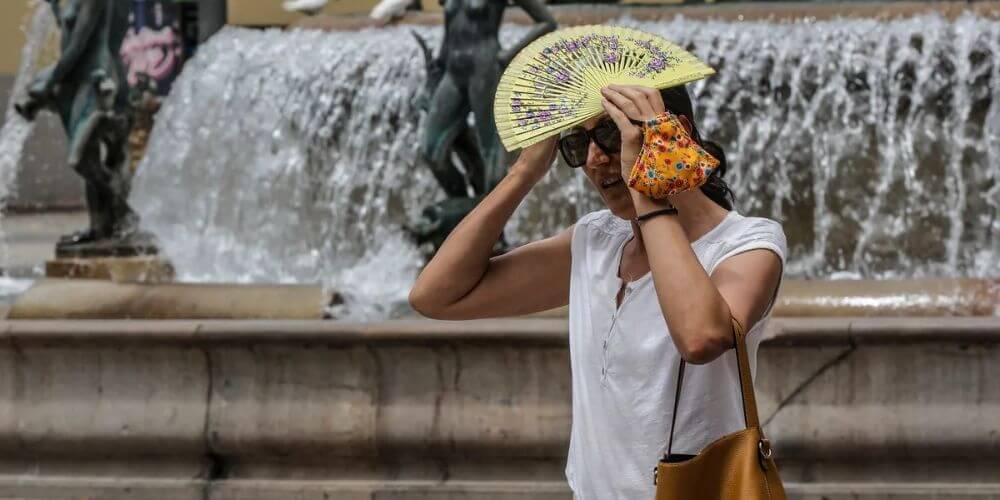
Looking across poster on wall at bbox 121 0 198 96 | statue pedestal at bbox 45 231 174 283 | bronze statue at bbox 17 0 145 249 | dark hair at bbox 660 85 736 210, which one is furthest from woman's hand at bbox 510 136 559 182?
poster on wall at bbox 121 0 198 96

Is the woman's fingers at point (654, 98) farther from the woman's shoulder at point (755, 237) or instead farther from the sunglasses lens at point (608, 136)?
the woman's shoulder at point (755, 237)

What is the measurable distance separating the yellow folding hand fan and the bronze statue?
606cm

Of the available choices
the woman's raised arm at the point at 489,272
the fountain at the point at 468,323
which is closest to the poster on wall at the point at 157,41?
the fountain at the point at 468,323

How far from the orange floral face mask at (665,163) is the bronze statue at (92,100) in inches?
247

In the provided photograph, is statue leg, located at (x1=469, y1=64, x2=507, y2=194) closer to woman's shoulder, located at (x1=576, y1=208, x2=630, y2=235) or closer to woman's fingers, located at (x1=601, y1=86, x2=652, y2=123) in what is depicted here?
woman's shoulder, located at (x1=576, y1=208, x2=630, y2=235)

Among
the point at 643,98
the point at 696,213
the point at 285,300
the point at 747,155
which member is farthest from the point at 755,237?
the point at 747,155

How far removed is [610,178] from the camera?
199 centimetres

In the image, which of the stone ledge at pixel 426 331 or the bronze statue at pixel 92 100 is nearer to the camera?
the stone ledge at pixel 426 331

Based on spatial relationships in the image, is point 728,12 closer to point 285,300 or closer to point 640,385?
point 285,300

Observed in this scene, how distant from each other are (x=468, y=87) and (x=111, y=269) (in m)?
1.93

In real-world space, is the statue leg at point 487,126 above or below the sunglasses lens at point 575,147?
below

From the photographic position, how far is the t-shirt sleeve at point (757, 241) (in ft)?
6.27

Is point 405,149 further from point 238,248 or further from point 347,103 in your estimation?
point 238,248

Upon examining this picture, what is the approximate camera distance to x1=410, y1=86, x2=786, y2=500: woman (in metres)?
1.83
